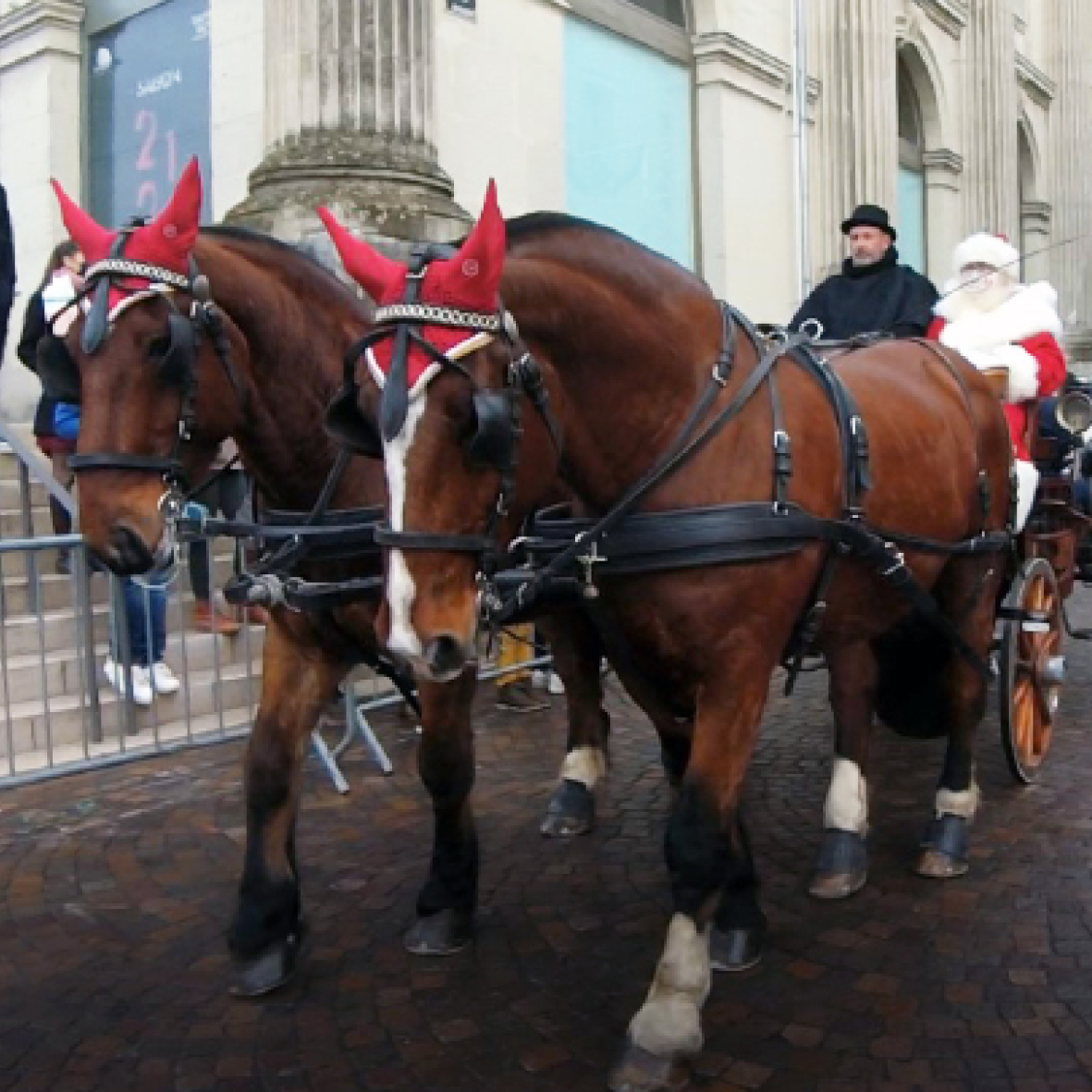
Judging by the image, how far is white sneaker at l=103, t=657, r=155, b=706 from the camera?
5.66m

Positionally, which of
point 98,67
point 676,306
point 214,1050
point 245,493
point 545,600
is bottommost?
point 214,1050

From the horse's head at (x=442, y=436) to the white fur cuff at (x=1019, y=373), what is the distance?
2917mm

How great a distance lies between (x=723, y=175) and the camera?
12.8m

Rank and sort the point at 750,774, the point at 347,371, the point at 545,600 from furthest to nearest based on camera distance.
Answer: the point at 750,774, the point at 545,600, the point at 347,371

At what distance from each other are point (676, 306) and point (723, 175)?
34.8 feet

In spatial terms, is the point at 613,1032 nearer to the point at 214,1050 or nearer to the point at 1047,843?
the point at 214,1050

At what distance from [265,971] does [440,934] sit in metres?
0.48

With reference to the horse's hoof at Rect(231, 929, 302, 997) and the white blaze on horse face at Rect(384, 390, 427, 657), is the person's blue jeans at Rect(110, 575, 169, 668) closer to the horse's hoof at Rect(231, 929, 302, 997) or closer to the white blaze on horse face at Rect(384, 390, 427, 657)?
the horse's hoof at Rect(231, 929, 302, 997)

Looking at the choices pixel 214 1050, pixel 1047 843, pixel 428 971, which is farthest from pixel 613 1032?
pixel 1047 843

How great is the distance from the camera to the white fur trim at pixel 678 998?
2699mm

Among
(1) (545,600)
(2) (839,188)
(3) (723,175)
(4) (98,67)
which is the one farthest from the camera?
(2) (839,188)

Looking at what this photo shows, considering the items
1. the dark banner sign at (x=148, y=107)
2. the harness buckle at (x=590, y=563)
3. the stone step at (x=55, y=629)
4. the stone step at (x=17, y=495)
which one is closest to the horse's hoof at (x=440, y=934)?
the harness buckle at (x=590, y=563)

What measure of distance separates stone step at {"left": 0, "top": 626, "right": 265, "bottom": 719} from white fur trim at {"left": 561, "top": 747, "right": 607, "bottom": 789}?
1696 millimetres

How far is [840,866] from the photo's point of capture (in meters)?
3.78
